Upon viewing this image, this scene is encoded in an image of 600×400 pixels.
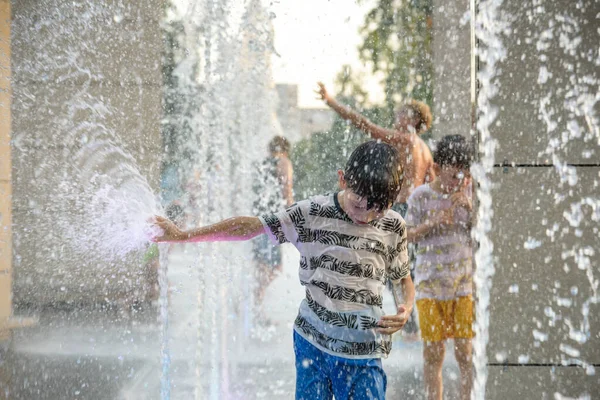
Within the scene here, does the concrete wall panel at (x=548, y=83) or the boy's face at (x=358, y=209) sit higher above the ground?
the concrete wall panel at (x=548, y=83)

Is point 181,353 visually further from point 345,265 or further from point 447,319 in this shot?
point 345,265

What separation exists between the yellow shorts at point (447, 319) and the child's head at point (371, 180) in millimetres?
1413

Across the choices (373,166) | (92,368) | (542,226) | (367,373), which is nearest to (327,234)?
(373,166)

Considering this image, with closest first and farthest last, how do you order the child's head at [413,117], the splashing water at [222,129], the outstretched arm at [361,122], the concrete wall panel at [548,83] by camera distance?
the concrete wall panel at [548,83], the outstretched arm at [361,122], the child's head at [413,117], the splashing water at [222,129]

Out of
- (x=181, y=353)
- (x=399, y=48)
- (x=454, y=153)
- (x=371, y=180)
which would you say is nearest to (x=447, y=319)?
(x=454, y=153)

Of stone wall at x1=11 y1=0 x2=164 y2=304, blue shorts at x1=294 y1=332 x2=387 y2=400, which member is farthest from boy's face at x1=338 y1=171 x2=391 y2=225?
stone wall at x1=11 y1=0 x2=164 y2=304

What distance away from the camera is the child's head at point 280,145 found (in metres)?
4.93

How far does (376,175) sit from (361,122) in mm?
1760

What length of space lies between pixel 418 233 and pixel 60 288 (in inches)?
141

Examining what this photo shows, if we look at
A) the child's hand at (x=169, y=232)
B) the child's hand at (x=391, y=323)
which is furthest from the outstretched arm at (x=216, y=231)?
the child's hand at (x=391, y=323)

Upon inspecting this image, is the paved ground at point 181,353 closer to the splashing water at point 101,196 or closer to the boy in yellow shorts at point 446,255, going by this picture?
the boy in yellow shorts at point 446,255

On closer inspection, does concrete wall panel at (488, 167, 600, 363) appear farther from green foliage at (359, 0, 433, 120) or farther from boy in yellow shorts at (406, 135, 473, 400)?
green foliage at (359, 0, 433, 120)

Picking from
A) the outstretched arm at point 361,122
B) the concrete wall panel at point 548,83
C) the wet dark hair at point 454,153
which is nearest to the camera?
the concrete wall panel at point 548,83

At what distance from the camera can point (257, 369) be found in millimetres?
4445
